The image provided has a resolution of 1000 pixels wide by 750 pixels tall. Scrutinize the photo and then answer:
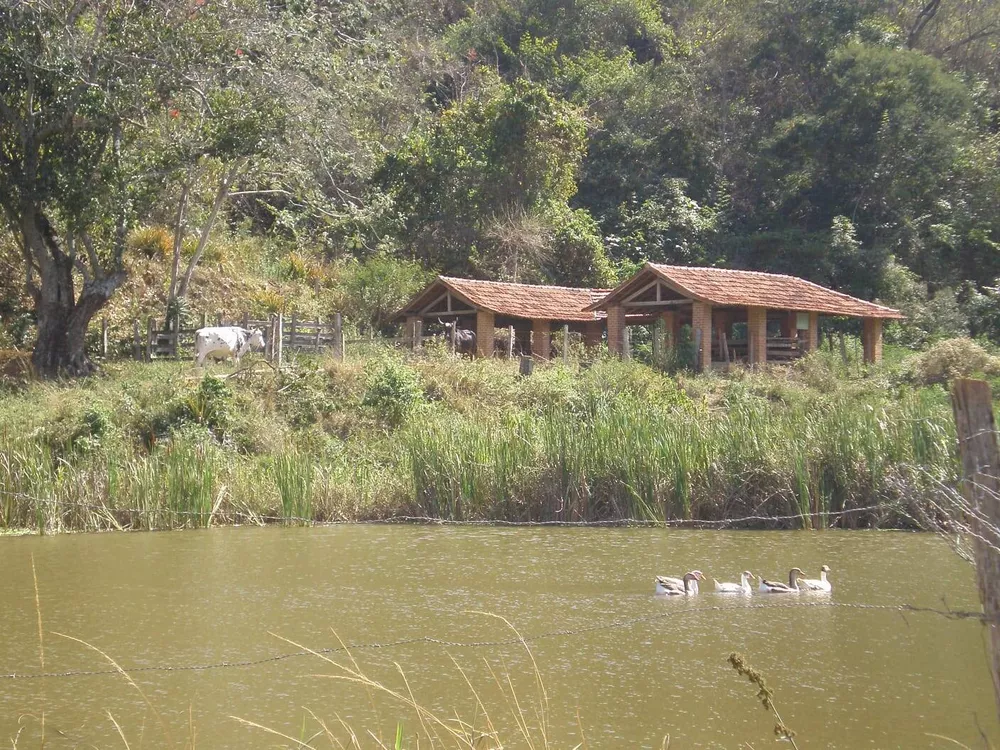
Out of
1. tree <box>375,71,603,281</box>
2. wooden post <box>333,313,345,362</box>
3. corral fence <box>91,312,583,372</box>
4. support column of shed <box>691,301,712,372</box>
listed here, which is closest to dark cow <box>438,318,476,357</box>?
corral fence <box>91,312,583,372</box>

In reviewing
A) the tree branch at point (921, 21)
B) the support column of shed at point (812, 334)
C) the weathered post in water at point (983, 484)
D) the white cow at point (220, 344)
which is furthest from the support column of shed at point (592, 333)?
the weathered post in water at point (983, 484)

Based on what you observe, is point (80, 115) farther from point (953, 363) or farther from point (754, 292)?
point (953, 363)

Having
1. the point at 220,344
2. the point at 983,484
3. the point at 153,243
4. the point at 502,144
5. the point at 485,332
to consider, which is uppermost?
the point at 502,144

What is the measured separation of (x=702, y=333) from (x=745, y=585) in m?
17.5

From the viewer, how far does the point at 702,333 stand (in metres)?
28.5

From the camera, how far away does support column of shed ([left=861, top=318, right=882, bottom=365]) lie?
1245 inches

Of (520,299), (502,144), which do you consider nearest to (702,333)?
(520,299)

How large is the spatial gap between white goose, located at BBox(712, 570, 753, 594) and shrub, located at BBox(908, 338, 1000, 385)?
16625 millimetres

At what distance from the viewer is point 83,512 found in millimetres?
16188

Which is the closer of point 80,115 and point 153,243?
point 80,115

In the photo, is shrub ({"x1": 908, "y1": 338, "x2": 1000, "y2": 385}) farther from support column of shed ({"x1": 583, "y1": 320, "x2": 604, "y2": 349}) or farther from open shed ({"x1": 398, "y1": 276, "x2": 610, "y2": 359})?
support column of shed ({"x1": 583, "y1": 320, "x2": 604, "y2": 349})

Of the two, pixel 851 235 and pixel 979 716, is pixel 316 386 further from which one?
pixel 851 235

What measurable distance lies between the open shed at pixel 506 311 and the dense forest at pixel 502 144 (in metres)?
2.22

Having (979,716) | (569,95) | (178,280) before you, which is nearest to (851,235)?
(569,95)
